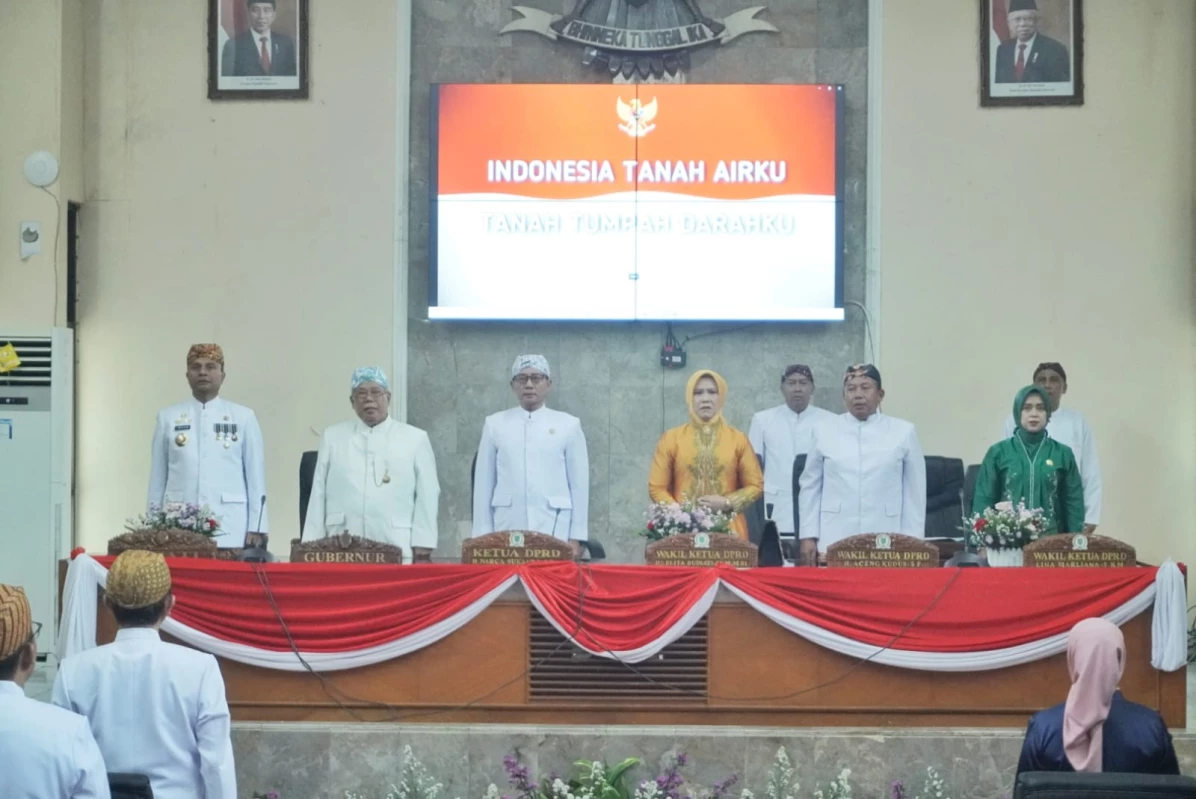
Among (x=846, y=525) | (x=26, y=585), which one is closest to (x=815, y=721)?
(x=846, y=525)

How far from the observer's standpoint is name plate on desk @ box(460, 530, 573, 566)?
550 centimetres

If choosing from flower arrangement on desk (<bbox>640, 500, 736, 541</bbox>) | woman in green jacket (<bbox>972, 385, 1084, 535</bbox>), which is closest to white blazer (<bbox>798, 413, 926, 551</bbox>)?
woman in green jacket (<bbox>972, 385, 1084, 535</bbox>)

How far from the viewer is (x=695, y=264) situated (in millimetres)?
8242

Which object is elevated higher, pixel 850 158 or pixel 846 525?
pixel 850 158

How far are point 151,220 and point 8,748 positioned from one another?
20.5 ft

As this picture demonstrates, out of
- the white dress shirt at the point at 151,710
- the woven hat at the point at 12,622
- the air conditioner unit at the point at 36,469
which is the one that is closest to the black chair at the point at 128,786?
the white dress shirt at the point at 151,710

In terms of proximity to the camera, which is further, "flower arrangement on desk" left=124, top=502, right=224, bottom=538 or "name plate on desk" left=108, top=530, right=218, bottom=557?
"flower arrangement on desk" left=124, top=502, right=224, bottom=538

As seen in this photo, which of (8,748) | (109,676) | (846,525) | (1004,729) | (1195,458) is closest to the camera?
(8,748)

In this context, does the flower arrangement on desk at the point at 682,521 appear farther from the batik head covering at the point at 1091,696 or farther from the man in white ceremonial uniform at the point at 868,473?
the batik head covering at the point at 1091,696

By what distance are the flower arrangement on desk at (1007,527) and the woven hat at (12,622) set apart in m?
3.92

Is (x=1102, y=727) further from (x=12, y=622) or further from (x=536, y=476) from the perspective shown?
(x=536, y=476)

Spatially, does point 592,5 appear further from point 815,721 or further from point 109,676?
point 109,676

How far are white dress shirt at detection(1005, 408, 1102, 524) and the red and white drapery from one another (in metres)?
1.83

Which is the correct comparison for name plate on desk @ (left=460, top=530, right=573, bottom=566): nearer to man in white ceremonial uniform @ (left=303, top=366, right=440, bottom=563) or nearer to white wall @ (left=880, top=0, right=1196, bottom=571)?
man in white ceremonial uniform @ (left=303, top=366, right=440, bottom=563)
